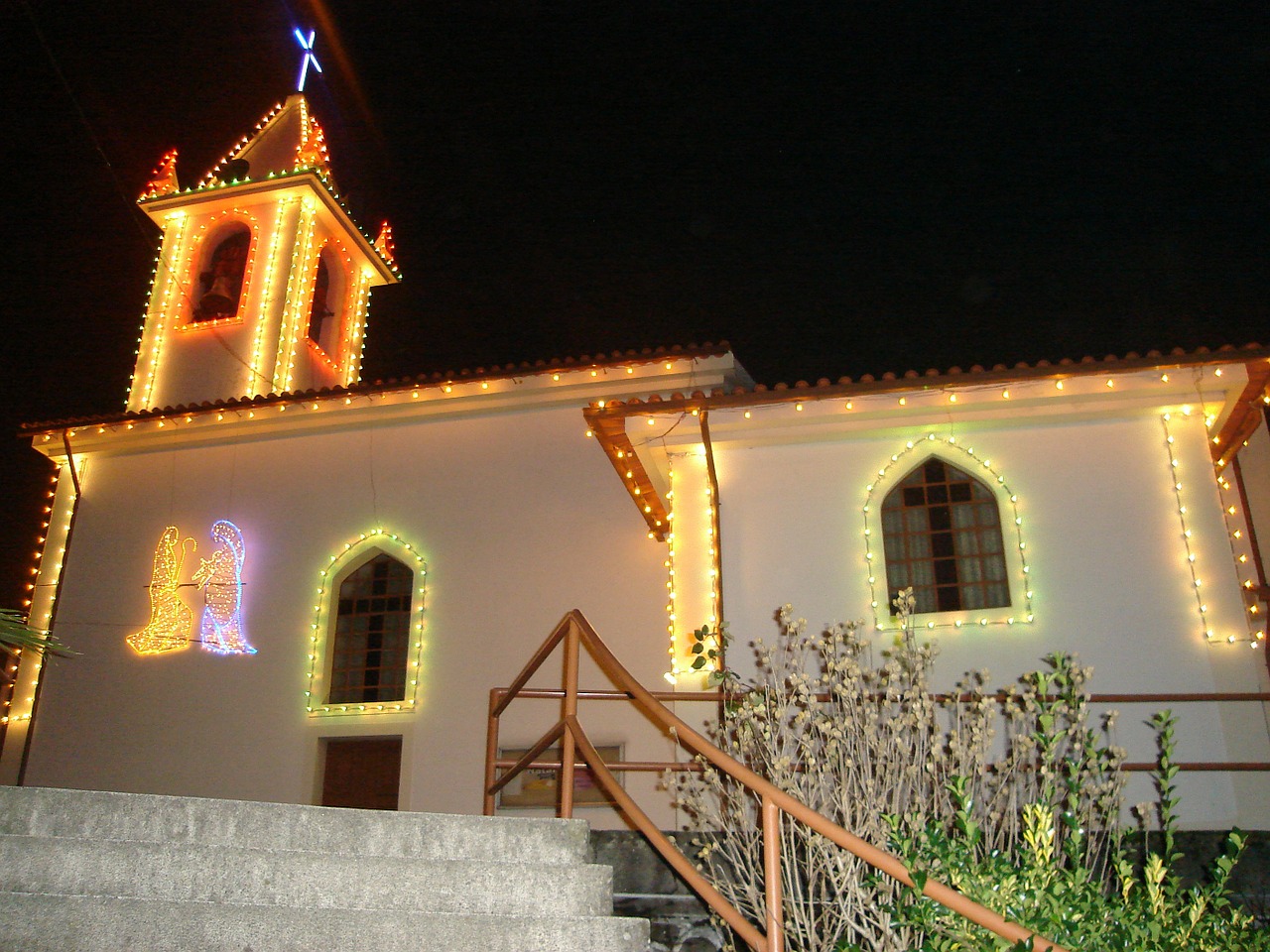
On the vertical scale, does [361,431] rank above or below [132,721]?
above

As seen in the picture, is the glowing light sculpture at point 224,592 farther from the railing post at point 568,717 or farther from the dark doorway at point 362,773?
the railing post at point 568,717

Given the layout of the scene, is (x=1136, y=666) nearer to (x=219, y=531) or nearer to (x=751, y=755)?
(x=751, y=755)

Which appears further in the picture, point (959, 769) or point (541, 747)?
point (541, 747)

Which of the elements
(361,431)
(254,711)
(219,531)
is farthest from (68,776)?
(361,431)

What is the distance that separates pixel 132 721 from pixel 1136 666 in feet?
34.6

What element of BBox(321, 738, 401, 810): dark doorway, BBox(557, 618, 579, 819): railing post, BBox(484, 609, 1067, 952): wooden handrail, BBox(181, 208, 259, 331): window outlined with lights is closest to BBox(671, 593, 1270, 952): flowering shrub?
BBox(484, 609, 1067, 952): wooden handrail

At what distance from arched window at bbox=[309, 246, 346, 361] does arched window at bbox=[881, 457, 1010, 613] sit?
10351mm

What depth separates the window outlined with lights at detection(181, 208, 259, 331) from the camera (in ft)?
50.7

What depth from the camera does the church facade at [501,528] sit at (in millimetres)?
8664

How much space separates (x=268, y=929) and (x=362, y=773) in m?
8.04

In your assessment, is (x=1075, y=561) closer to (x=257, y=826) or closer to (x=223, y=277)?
(x=257, y=826)

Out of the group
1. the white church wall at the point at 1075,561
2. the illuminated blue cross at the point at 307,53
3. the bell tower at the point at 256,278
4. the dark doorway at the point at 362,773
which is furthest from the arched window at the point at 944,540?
the illuminated blue cross at the point at 307,53

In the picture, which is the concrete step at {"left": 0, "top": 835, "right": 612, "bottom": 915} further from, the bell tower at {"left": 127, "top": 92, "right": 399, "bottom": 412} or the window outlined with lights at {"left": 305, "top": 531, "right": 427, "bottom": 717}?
the bell tower at {"left": 127, "top": 92, "right": 399, "bottom": 412}

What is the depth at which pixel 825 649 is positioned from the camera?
4969 mm
